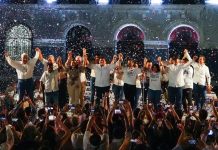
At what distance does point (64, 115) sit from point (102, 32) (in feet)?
48.5

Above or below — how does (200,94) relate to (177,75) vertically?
below

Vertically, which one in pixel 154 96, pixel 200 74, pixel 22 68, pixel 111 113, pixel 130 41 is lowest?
pixel 111 113

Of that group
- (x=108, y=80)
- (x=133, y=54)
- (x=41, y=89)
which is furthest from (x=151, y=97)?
(x=133, y=54)

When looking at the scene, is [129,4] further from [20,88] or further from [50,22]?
[20,88]

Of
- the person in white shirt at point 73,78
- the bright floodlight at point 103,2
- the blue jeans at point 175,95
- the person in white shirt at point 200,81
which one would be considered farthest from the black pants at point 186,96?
the bright floodlight at point 103,2

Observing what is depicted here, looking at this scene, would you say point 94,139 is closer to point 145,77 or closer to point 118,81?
point 118,81

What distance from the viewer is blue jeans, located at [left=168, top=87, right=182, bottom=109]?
1312 centimetres

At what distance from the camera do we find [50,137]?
6.80 meters

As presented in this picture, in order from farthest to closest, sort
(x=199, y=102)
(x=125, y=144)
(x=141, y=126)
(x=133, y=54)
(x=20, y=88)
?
(x=133, y=54) → (x=199, y=102) → (x=20, y=88) → (x=141, y=126) → (x=125, y=144)

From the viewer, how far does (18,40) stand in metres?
23.2

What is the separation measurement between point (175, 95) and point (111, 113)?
5.43 m

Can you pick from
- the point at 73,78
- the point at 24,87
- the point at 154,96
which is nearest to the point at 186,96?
the point at 154,96

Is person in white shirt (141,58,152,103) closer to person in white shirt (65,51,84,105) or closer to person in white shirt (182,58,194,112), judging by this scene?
person in white shirt (182,58,194,112)

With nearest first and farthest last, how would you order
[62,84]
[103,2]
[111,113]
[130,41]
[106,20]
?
[111,113] < [62,84] < [130,41] < [106,20] < [103,2]
